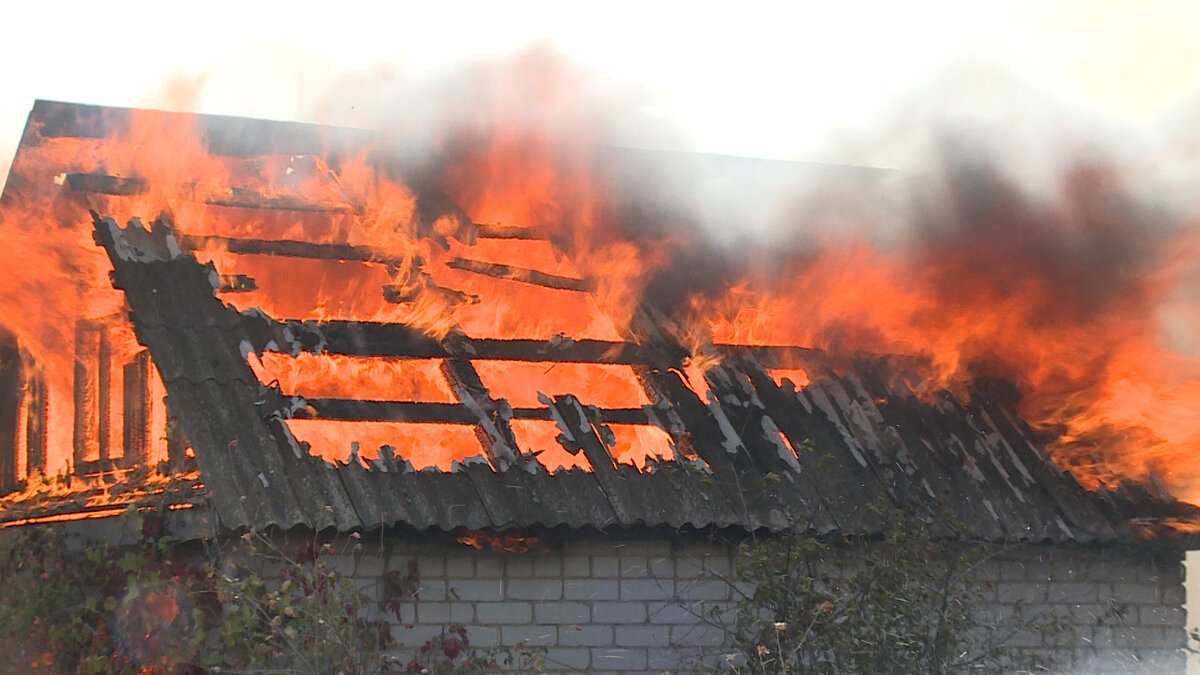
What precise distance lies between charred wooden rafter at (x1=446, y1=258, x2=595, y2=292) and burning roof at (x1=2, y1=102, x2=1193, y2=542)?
0.02m

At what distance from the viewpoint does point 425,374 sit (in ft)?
26.5

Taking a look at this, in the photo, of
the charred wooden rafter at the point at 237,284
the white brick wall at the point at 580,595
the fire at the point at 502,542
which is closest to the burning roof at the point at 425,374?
the charred wooden rafter at the point at 237,284

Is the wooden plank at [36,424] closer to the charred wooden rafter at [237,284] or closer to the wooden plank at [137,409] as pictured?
the wooden plank at [137,409]

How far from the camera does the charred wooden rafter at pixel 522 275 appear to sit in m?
8.84

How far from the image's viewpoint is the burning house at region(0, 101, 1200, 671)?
7.48 m

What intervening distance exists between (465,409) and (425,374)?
36 cm

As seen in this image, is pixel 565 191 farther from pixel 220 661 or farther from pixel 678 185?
pixel 220 661

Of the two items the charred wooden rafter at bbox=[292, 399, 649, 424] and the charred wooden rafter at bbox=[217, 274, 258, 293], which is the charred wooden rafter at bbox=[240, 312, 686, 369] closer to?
the charred wooden rafter at bbox=[217, 274, 258, 293]

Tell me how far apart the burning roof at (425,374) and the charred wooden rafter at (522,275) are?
17mm

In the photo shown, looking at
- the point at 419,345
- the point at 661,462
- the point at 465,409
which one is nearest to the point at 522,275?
the point at 419,345

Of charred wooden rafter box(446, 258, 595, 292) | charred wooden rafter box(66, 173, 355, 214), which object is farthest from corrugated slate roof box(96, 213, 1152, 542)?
charred wooden rafter box(446, 258, 595, 292)

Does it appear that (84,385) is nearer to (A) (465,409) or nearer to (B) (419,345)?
(B) (419,345)

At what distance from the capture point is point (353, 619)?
684cm

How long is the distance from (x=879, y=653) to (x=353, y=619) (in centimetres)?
285
